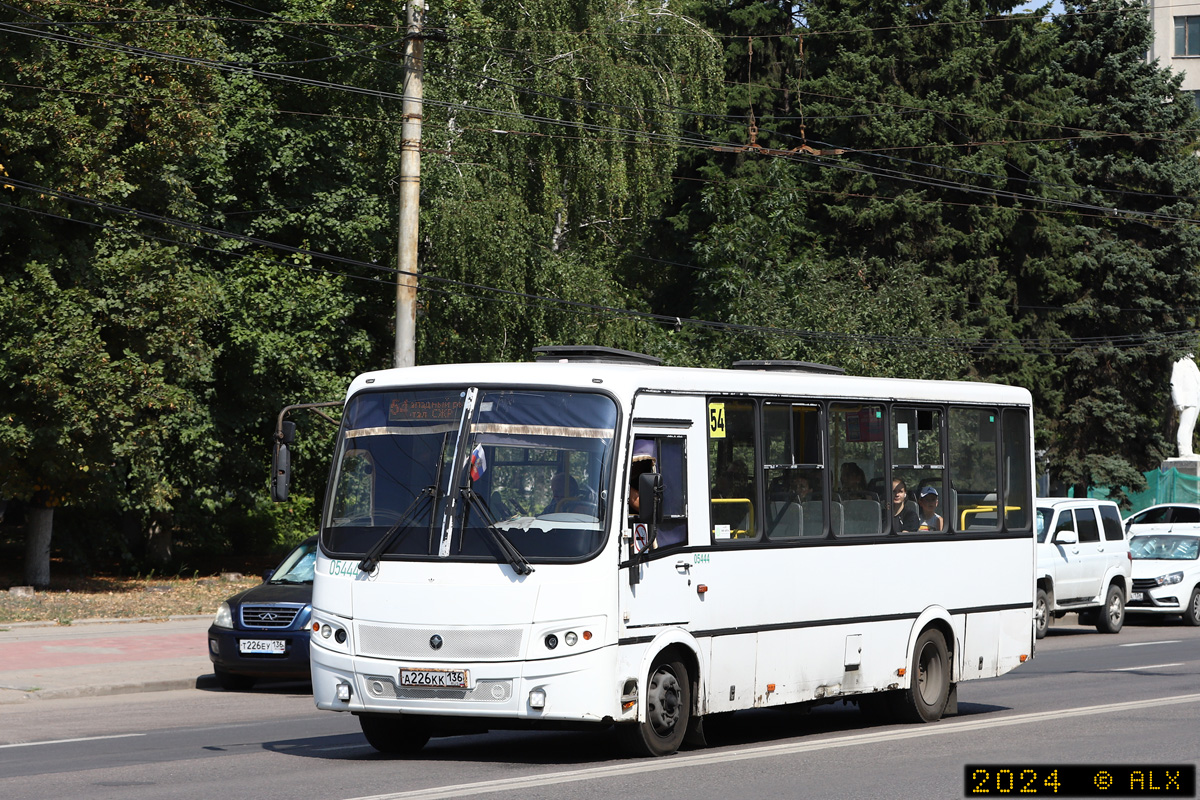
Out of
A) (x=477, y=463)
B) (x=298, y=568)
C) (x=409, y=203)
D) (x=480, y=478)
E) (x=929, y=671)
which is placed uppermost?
(x=409, y=203)

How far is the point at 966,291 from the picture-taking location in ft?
150

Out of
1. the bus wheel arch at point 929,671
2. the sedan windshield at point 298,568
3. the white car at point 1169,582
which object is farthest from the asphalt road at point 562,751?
the white car at point 1169,582

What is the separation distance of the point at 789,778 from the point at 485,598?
230cm

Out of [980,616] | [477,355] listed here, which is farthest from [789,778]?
[477,355]

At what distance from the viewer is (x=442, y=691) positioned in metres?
10.4

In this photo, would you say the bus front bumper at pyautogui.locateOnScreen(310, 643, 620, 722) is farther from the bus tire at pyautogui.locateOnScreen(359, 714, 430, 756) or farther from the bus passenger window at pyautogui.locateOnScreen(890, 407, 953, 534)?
the bus passenger window at pyautogui.locateOnScreen(890, 407, 953, 534)

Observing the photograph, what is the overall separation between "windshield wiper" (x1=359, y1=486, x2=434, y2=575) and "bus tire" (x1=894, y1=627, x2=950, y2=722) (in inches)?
201

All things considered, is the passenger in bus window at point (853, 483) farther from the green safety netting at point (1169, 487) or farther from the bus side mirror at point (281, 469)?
the green safety netting at point (1169, 487)

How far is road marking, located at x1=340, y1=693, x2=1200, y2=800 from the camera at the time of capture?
9398 mm

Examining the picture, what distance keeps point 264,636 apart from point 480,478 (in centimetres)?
736

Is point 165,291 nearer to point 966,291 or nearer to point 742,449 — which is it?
point 742,449

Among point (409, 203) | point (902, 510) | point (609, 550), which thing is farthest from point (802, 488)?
point (409, 203)

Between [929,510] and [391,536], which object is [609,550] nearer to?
[391,536]

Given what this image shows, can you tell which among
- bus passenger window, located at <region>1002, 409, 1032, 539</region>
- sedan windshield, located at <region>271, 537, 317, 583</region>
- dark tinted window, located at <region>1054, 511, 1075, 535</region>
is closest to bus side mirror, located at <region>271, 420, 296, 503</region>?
sedan windshield, located at <region>271, 537, 317, 583</region>
